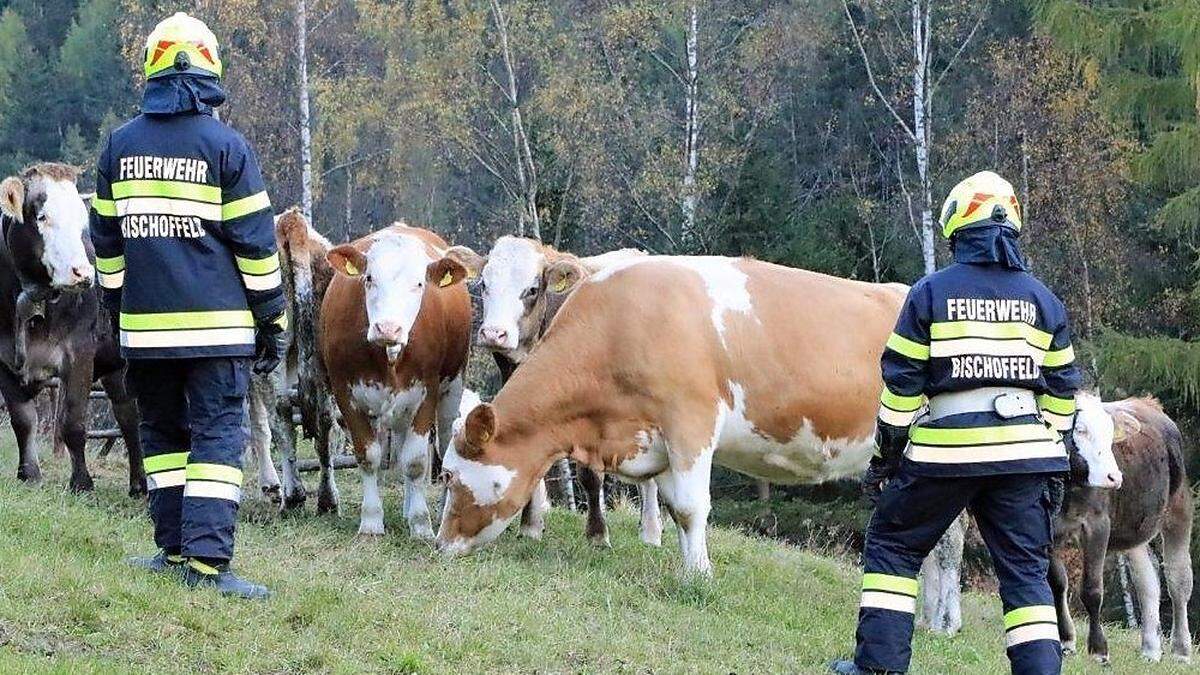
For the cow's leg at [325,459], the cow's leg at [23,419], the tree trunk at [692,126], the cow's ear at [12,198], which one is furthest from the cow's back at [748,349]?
the tree trunk at [692,126]

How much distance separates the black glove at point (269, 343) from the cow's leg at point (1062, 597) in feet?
20.2

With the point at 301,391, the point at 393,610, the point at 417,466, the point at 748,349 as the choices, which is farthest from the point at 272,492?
the point at 393,610

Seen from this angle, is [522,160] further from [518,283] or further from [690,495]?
[690,495]

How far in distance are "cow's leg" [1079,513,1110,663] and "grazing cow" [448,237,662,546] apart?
3.35m

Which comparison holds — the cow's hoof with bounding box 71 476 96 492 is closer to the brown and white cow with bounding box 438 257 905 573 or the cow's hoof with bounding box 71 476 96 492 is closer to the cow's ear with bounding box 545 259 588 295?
the brown and white cow with bounding box 438 257 905 573

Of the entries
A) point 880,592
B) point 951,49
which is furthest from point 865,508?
point 880,592

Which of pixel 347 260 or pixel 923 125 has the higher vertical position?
pixel 923 125

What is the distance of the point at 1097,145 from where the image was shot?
3044 centimetres

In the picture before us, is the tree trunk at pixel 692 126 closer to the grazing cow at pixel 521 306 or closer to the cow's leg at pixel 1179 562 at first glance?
the cow's leg at pixel 1179 562

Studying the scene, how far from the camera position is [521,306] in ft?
37.1

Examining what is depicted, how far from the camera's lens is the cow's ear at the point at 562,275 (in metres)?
11.4

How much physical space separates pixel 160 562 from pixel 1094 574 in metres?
7.34

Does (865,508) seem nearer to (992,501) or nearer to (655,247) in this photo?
(655,247)

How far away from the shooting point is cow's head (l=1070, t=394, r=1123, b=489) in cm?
1128
